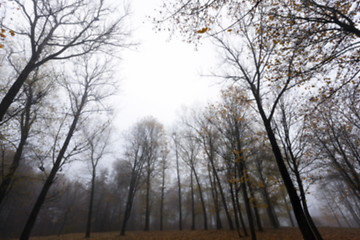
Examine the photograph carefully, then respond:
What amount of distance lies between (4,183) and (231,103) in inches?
589

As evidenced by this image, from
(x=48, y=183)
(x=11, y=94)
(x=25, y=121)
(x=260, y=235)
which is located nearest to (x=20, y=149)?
(x=25, y=121)

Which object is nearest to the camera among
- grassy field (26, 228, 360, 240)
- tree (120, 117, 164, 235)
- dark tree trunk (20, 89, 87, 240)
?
dark tree trunk (20, 89, 87, 240)

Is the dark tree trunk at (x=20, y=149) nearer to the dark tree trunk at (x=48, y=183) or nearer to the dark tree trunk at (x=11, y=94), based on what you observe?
the dark tree trunk at (x=48, y=183)

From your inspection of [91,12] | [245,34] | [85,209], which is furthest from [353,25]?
[85,209]

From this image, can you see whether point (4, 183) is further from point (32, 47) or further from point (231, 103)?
point (231, 103)

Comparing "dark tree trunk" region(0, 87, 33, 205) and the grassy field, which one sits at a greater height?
"dark tree trunk" region(0, 87, 33, 205)

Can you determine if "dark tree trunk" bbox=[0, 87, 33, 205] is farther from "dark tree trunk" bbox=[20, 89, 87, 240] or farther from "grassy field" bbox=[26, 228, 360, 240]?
"grassy field" bbox=[26, 228, 360, 240]

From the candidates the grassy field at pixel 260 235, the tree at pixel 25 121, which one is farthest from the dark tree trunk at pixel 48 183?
the grassy field at pixel 260 235

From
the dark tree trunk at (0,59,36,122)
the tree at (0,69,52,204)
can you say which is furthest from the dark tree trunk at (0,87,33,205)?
the dark tree trunk at (0,59,36,122)

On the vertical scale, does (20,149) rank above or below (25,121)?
below

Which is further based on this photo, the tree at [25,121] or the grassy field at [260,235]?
the grassy field at [260,235]

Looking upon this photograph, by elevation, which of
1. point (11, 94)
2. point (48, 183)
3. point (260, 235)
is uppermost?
point (11, 94)

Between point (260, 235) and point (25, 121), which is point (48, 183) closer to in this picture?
point (25, 121)

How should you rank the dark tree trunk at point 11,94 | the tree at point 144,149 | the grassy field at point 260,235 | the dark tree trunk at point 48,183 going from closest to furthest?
the dark tree trunk at point 11,94
the dark tree trunk at point 48,183
the grassy field at point 260,235
the tree at point 144,149
